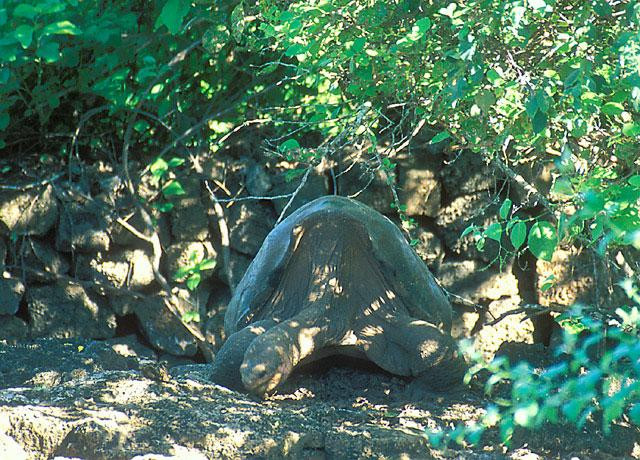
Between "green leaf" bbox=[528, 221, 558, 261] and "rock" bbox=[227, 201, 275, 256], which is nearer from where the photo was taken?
"green leaf" bbox=[528, 221, 558, 261]

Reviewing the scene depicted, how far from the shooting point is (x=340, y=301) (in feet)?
11.5

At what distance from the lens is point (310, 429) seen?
8.42 feet

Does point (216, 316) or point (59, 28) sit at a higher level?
point (59, 28)

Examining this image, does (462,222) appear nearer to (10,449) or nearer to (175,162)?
(175,162)

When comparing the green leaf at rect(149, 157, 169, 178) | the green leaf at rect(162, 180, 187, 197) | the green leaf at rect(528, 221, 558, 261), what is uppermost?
the green leaf at rect(528, 221, 558, 261)

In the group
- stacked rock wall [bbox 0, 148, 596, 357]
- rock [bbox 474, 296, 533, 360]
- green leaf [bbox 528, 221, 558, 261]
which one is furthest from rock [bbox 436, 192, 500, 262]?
green leaf [bbox 528, 221, 558, 261]

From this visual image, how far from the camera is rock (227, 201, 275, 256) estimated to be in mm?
6199

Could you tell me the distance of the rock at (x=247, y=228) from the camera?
20.3ft

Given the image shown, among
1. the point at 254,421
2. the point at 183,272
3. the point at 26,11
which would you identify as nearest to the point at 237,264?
the point at 183,272

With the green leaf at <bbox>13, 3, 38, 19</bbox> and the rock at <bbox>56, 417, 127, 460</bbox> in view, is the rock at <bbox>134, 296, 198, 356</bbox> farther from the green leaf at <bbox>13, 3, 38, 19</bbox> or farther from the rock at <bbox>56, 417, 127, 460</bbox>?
the rock at <bbox>56, 417, 127, 460</bbox>

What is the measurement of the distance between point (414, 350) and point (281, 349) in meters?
0.48

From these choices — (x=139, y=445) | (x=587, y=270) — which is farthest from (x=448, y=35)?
(x=587, y=270)

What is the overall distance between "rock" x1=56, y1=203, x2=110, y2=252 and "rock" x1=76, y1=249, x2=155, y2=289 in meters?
0.09

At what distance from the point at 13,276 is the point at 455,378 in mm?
3678
